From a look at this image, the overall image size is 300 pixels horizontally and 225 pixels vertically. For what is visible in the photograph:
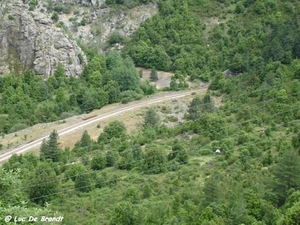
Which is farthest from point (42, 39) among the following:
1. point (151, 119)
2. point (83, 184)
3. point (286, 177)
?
point (286, 177)

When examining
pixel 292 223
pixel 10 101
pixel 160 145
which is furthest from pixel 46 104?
pixel 292 223

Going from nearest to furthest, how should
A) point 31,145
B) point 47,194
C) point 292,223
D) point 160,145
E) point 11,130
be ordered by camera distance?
point 292,223 < point 47,194 < point 160,145 < point 31,145 < point 11,130

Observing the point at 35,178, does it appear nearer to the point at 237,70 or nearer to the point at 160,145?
the point at 160,145

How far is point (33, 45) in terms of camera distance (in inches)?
3979

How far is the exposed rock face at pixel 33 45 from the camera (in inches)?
3939

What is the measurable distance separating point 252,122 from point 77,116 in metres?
28.9

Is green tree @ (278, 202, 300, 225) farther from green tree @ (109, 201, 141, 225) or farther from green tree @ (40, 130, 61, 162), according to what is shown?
green tree @ (40, 130, 61, 162)

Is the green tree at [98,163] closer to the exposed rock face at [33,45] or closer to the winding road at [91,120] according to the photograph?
the winding road at [91,120]

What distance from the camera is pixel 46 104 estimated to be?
89.1 m

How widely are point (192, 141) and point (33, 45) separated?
46229 millimetres

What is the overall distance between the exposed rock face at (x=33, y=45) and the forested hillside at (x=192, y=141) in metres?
3.47

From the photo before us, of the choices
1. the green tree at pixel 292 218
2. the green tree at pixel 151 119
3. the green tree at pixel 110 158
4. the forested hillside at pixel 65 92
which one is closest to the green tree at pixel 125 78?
the forested hillside at pixel 65 92

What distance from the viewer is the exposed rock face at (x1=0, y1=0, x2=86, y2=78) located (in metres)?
100

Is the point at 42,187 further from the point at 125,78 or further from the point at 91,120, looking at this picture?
the point at 125,78
